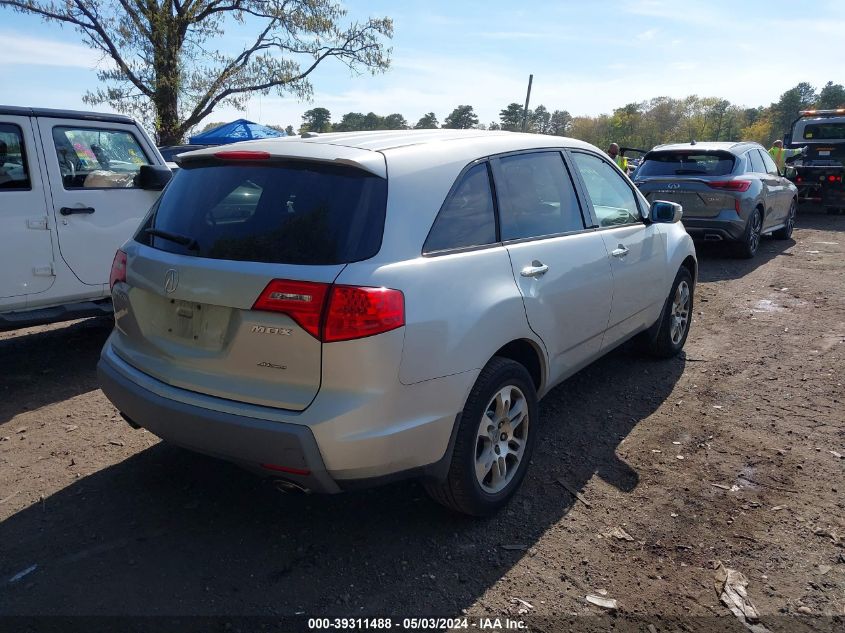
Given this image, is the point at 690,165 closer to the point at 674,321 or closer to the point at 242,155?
the point at 674,321

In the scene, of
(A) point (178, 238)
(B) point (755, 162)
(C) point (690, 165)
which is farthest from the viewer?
(B) point (755, 162)

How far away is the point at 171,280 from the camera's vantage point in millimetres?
2889

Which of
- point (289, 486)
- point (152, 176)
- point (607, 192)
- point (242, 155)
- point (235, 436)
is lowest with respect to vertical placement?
point (289, 486)

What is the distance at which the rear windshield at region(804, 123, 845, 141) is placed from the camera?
17125 millimetres

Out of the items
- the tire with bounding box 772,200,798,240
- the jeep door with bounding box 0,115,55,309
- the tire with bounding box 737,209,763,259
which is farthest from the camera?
the tire with bounding box 772,200,798,240

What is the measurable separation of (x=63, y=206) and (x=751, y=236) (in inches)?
365

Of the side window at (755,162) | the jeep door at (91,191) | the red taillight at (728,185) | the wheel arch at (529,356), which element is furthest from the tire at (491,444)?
the side window at (755,162)

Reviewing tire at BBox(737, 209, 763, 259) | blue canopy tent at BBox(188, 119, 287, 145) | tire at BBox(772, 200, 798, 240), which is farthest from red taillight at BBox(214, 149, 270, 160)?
blue canopy tent at BBox(188, 119, 287, 145)

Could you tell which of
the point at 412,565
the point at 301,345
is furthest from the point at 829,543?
the point at 301,345

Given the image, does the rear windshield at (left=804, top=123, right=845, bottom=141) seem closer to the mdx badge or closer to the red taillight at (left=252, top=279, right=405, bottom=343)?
the red taillight at (left=252, top=279, right=405, bottom=343)

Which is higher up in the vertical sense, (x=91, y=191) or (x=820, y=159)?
(x=91, y=191)

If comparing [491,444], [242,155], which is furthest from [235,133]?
[491,444]

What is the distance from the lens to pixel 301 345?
2.55 meters

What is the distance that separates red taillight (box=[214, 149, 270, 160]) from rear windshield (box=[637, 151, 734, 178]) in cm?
827
